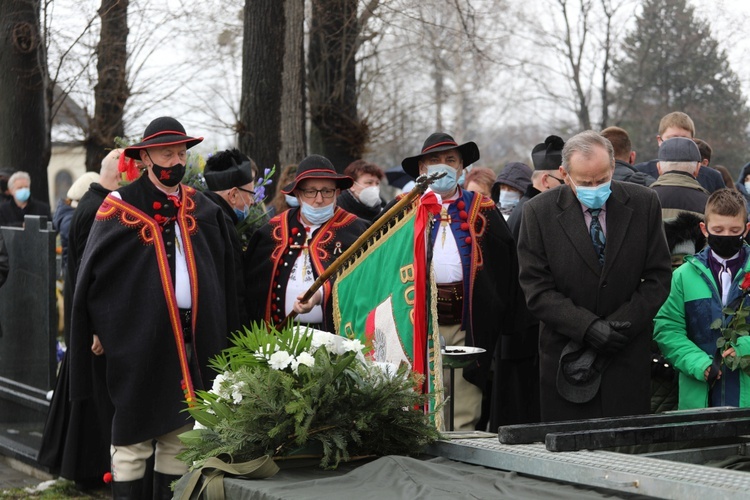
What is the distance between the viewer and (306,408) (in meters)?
3.85

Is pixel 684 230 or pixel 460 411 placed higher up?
pixel 684 230

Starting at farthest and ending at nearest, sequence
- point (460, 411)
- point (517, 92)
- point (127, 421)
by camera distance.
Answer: point (517, 92), point (460, 411), point (127, 421)

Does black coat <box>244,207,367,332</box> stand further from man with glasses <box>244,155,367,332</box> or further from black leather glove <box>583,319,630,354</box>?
black leather glove <box>583,319,630,354</box>

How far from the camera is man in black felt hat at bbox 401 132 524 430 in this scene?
6.86 metres

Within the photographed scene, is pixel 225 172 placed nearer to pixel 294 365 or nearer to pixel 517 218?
pixel 517 218

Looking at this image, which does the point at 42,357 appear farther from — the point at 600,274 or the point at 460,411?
the point at 600,274

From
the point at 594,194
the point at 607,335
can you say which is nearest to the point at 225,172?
the point at 594,194

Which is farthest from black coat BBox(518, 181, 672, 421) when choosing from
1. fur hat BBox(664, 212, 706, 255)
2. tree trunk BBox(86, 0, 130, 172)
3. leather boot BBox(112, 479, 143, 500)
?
tree trunk BBox(86, 0, 130, 172)

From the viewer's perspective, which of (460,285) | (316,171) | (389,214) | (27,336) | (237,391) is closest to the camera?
(237,391)

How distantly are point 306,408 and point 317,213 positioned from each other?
3375 mm

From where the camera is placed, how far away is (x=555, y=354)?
5742 mm

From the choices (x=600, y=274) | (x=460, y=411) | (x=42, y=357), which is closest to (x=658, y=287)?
(x=600, y=274)

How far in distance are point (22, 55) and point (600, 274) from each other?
9630 mm

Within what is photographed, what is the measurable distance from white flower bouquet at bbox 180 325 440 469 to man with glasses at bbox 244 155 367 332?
109 inches
